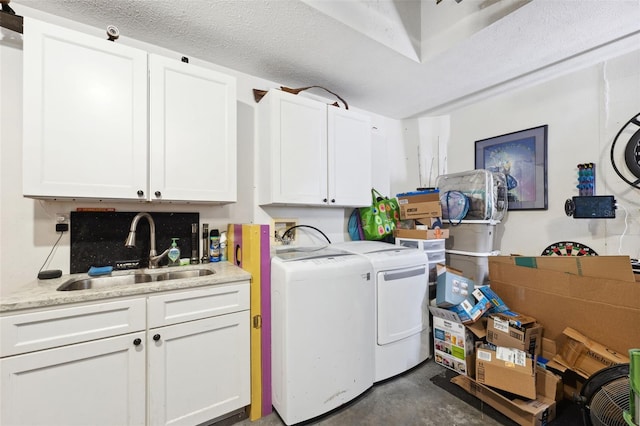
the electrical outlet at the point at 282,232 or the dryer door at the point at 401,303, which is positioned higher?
the electrical outlet at the point at 282,232

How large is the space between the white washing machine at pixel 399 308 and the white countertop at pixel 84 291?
39.5 inches

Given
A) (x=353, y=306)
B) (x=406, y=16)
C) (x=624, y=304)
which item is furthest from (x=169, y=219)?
(x=624, y=304)

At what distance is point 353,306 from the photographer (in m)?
1.75

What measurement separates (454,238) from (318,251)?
149cm

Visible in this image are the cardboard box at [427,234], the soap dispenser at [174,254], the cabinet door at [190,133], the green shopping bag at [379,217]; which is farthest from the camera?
the green shopping bag at [379,217]

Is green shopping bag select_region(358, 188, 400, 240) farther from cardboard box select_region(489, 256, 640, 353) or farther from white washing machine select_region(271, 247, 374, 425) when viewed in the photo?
cardboard box select_region(489, 256, 640, 353)

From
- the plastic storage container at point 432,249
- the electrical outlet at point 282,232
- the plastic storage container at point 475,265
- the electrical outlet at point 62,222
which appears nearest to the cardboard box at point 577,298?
the plastic storage container at point 475,265

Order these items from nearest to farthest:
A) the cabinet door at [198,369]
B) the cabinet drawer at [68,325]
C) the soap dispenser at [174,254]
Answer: the cabinet drawer at [68,325] < the cabinet door at [198,369] < the soap dispenser at [174,254]

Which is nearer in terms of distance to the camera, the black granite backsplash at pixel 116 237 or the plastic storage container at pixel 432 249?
the black granite backsplash at pixel 116 237

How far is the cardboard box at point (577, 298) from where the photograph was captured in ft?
5.20

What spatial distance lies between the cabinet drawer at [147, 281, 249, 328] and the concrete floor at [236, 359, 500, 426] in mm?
780

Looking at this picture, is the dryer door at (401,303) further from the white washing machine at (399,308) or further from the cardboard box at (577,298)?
the cardboard box at (577,298)

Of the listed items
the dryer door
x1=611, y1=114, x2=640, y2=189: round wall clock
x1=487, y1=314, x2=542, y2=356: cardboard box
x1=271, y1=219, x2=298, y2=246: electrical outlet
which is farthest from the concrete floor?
x1=611, y1=114, x2=640, y2=189: round wall clock

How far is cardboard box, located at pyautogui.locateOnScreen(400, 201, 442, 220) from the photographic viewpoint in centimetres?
240
